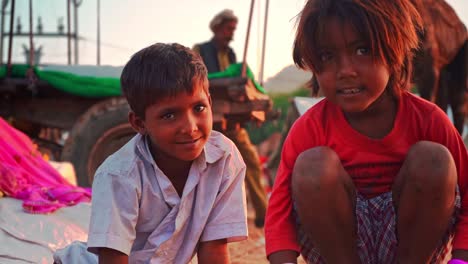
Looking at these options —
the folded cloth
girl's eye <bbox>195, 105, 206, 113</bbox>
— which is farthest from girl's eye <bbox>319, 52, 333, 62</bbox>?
the folded cloth

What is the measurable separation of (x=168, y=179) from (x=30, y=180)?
1.54 meters

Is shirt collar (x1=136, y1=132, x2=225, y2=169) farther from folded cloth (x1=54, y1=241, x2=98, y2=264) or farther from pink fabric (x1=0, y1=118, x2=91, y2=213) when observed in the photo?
pink fabric (x1=0, y1=118, x2=91, y2=213)

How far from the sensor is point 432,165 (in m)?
1.68

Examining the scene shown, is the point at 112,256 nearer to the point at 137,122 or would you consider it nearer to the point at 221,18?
the point at 137,122

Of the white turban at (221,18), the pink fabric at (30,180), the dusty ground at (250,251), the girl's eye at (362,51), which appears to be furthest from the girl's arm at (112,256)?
the white turban at (221,18)

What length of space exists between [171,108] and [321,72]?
0.42 meters

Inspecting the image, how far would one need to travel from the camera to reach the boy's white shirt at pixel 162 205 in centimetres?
176

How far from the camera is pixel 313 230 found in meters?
1.77

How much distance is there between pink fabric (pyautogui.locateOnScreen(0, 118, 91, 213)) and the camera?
290cm

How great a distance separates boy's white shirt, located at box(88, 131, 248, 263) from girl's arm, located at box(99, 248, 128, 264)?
1.0 inches

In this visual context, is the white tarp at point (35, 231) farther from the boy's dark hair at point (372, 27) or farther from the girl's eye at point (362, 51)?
the girl's eye at point (362, 51)

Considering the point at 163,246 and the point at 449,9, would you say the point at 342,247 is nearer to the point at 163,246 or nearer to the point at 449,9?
the point at 163,246

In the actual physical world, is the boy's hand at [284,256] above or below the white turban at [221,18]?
below

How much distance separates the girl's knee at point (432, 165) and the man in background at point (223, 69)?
335 cm
